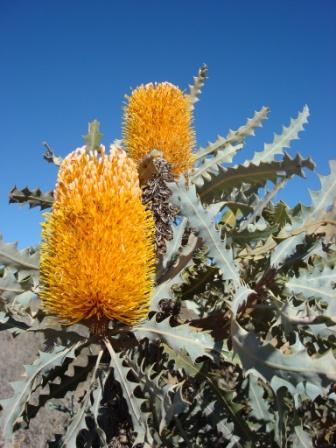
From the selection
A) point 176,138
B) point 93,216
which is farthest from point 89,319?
point 176,138

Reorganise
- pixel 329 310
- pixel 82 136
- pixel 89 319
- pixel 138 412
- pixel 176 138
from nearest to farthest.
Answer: pixel 329 310 < pixel 138 412 < pixel 89 319 < pixel 82 136 < pixel 176 138

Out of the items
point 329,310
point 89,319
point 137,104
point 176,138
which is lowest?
point 329,310

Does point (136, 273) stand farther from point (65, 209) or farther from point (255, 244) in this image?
point (255, 244)

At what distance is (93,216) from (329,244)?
970mm

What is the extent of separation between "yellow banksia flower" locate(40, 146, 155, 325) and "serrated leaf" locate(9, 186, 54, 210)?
44cm

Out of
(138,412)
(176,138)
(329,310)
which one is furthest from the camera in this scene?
(176,138)

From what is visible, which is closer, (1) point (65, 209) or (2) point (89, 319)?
(1) point (65, 209)

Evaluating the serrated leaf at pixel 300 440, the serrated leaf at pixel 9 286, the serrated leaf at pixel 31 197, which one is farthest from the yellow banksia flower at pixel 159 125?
the serrated leaf at pixel 300 440

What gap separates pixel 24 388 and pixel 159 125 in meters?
1.16

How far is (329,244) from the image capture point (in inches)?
73.6

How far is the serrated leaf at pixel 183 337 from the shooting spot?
1447 millimetres

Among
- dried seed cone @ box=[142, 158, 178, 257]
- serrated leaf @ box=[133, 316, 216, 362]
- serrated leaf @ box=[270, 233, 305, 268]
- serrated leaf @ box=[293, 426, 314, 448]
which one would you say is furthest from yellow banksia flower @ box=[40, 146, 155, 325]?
serrated leaf @ box=[293, 426, 314, 448]

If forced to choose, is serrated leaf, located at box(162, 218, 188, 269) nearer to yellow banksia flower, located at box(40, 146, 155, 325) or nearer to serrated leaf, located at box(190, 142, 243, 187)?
yellow banksia flower, located at box(40, 146, 155, 325)

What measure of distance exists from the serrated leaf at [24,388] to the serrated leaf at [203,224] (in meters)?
0.54
